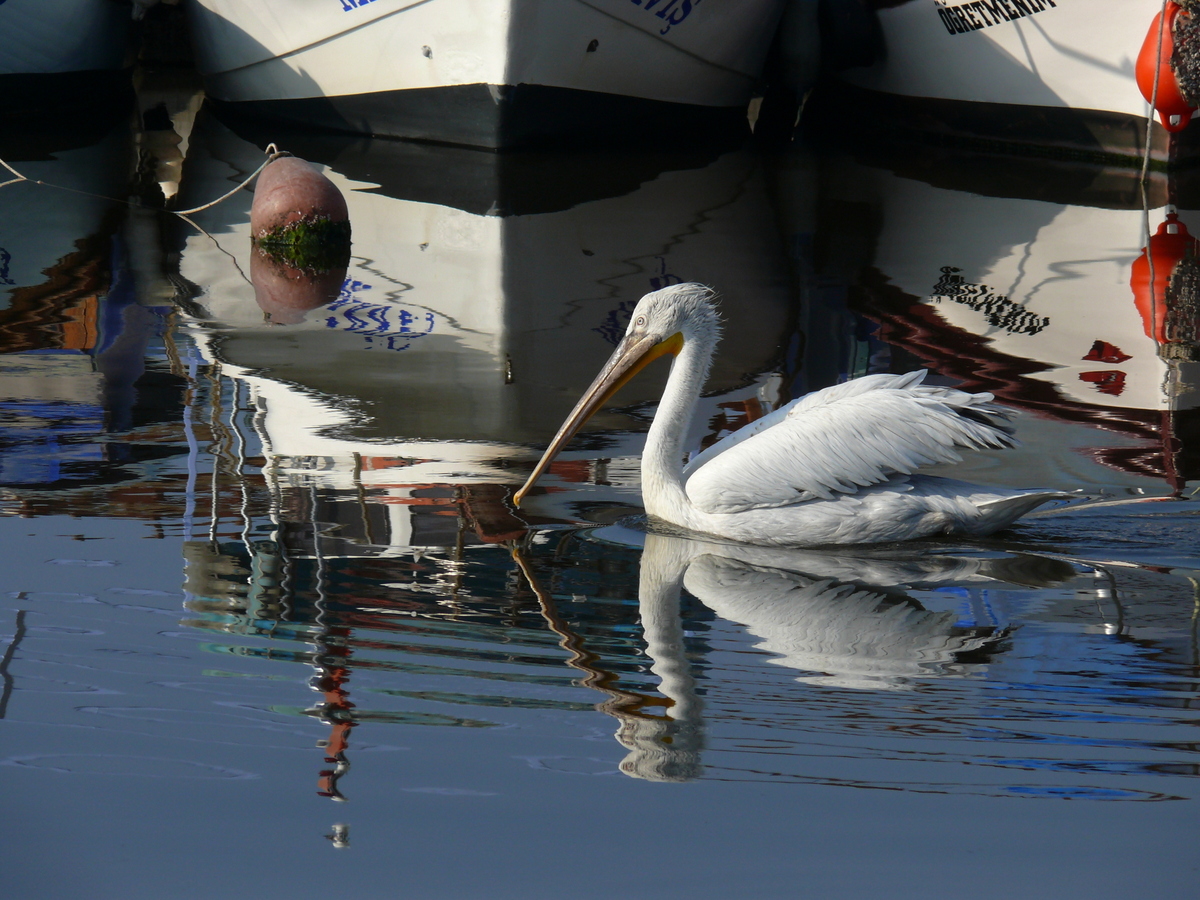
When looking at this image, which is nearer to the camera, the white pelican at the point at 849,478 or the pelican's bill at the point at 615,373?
the white pelican at the point at 849,478

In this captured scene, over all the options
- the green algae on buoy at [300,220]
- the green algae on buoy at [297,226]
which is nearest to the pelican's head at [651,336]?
the green algae on buoy at [297,226]

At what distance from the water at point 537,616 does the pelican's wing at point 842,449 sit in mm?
175

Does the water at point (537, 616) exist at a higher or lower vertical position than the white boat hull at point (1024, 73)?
lower

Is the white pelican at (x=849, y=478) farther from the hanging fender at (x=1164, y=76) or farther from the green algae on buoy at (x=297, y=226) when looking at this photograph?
the hanging fender at (x=1164, y=76)

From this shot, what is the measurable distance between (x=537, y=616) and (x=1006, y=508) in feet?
4.37

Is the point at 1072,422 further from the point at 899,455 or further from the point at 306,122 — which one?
the point at 306,122

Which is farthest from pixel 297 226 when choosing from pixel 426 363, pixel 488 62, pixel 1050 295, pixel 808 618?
pixel 808 618

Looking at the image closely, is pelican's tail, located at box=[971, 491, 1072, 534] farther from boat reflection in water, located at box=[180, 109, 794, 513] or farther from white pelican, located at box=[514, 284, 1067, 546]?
boat reflection in water, located at box=[180, 109, 794, 513]

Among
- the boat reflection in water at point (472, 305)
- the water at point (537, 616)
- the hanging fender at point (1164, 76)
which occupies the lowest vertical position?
the water at point (537, 616)

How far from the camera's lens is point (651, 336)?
13.9 feet

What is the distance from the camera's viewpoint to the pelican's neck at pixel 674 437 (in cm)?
405

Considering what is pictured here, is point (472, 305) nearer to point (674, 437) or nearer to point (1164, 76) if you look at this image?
point (674, 437)

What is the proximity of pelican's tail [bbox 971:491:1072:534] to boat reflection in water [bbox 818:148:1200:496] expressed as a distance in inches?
19.5

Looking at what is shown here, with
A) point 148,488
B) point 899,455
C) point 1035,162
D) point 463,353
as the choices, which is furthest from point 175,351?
point 1035,162
